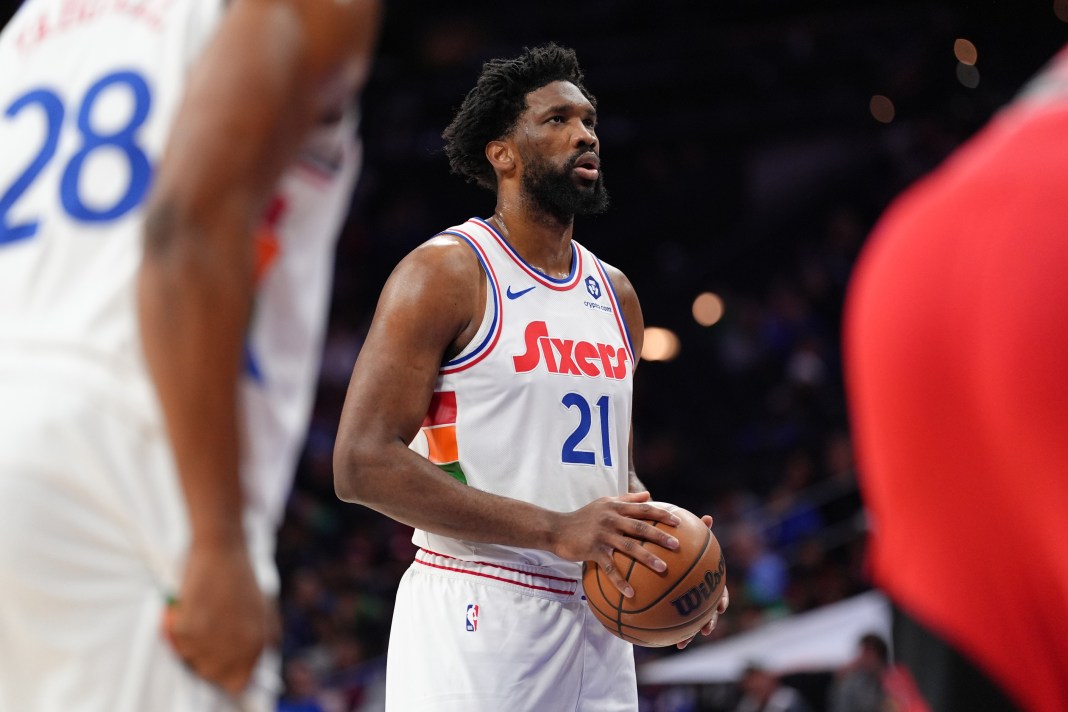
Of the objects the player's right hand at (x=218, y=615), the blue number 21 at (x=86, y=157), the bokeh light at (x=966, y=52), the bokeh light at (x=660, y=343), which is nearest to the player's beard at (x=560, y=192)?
the blue number 21 at (x=86, y=157)

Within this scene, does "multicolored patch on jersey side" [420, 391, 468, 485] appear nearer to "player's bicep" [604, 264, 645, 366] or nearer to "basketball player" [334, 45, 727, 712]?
"basketball player" [334, 45, 727, 712]

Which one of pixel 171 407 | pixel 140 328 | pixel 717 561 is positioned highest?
pixel 140 328

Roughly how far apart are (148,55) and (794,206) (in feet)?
53.8

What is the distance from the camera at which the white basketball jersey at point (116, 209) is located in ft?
6.12

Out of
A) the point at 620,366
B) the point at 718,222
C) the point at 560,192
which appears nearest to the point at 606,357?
the point at 620,366

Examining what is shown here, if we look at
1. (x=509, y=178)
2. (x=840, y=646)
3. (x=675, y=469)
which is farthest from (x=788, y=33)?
(x=509, y=178)

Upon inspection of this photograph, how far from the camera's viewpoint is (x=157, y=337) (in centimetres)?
167

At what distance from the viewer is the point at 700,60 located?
14648 millimetres

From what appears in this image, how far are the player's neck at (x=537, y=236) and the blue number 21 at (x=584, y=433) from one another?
1.49ft

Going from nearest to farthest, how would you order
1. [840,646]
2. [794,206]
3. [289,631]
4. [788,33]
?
[840,646]
[289,631]
[788,33]
[794,206]

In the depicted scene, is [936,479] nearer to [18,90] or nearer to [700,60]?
[18,90]

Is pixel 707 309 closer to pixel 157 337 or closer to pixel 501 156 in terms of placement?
pixel 501 156

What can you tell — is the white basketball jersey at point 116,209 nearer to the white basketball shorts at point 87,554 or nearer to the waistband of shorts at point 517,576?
the white basketball shorts at point 87,554

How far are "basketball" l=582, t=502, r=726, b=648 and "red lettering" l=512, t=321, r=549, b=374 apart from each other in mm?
577
